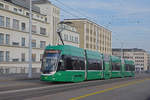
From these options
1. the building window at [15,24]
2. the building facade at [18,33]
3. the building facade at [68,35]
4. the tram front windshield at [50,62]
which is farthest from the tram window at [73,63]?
the building facade at [68,35]

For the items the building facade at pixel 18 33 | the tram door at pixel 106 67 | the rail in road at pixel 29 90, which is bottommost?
the rail in road at pixel 29 90

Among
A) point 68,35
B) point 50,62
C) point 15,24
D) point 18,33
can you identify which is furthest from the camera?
point 68,35

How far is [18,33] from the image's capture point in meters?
52.5

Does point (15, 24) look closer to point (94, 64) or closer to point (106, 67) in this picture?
point (106, 67)

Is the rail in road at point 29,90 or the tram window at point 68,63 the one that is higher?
the tram window at point 68,63

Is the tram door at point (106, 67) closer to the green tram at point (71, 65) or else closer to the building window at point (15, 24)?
the green tram at point (71, 65)

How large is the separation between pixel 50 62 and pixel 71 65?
105 inches

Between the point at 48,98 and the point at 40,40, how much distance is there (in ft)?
154

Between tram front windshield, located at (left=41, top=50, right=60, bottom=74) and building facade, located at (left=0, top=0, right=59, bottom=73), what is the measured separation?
20.0m

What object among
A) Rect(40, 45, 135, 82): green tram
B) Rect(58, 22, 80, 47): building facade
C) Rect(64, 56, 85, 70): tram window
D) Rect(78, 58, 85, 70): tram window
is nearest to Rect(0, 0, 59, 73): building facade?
Rect(58, 22, 80, 47): building facade

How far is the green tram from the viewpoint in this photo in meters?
22.9

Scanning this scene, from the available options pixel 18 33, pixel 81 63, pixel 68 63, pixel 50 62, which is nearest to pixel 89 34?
pixel 18 33

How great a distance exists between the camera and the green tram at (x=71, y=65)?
900 inches

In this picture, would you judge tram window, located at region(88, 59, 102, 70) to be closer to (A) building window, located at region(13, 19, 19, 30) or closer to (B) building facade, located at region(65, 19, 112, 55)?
(A) building window, located at region(13, 19, 19, 30)
